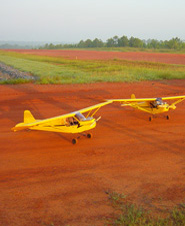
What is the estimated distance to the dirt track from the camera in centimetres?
566

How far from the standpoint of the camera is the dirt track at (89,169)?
18.6 feet

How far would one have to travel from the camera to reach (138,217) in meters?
5.26

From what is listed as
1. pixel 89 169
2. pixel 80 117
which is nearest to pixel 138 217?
pixel 89 169

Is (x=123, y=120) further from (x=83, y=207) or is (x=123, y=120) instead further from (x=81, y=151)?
(x=83, y=207)

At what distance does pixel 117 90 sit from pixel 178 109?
6.32 metres

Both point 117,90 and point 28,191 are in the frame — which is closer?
point 28,191

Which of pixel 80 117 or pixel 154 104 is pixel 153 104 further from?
pixel 80 117

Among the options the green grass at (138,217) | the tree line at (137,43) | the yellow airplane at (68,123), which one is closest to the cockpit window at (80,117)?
the yellow airplane at (68,123)

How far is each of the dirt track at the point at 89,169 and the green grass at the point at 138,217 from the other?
206 mm

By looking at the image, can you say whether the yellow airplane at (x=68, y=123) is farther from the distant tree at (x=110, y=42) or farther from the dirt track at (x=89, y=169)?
the distant tree at (x=110, y=42)

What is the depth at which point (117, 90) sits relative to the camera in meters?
19.4

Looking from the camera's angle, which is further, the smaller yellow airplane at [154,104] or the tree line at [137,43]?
the tree line at [137,43]

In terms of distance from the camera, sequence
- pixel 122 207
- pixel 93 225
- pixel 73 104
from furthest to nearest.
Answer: pixel 73 104 < pixel 122 207 < pixel 93 225

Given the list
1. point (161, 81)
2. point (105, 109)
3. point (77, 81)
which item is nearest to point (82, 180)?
point (105, 109)
